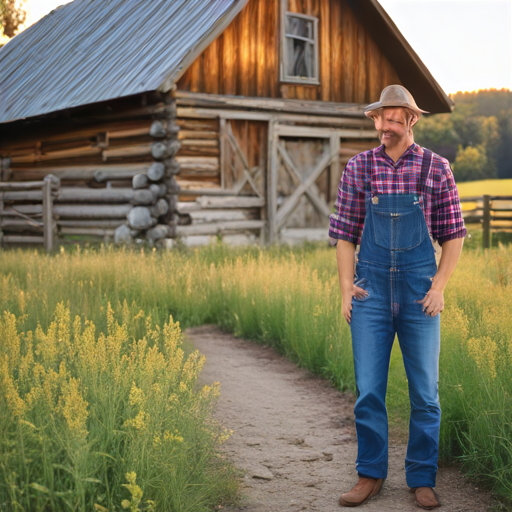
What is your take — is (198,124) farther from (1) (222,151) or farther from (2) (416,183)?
(2) (416,183)

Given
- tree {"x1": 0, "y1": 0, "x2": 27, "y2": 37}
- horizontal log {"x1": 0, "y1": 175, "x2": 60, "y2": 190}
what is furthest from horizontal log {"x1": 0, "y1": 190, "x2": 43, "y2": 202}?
tree {"x1": 0, "y1": 0, "x2": 27, "y2": 37}

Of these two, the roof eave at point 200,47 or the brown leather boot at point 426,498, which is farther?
the roof eave at point 200,47

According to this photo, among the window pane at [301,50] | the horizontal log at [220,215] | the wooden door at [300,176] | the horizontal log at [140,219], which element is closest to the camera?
the horizontal log at [140,219]

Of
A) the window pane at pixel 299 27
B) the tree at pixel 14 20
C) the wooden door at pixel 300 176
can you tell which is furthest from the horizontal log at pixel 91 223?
the tree at pixel 14 20

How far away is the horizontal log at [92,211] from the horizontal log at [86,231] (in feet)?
0.81

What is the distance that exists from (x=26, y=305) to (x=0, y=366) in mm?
3161

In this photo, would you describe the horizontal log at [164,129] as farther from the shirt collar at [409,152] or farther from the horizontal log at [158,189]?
the shirt collar at [409,152]

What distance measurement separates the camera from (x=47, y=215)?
14.7 metres

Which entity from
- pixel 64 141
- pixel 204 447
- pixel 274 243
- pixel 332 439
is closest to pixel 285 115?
pixel 274 243


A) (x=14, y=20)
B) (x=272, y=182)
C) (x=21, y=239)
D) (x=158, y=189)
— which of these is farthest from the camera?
(x=14, y=20)

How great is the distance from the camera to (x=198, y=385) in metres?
5.90

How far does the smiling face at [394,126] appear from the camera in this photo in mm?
3682

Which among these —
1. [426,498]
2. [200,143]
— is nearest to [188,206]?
[200,143]

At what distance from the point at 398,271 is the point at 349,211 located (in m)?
0.44
